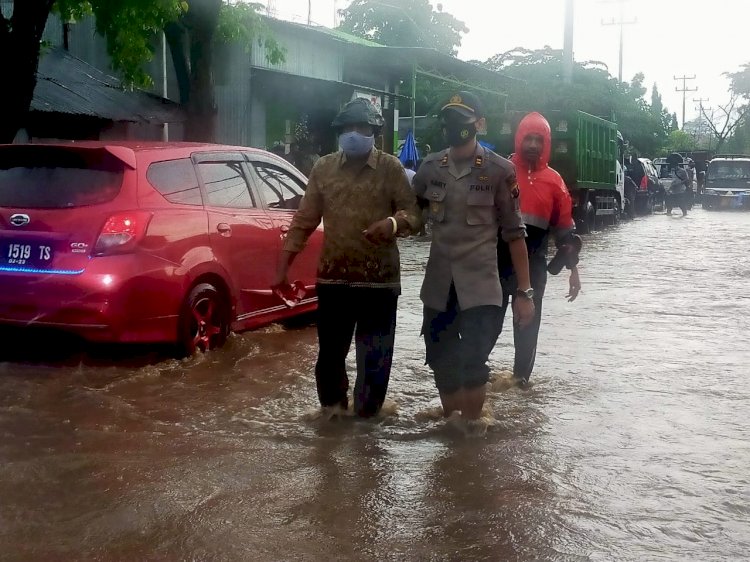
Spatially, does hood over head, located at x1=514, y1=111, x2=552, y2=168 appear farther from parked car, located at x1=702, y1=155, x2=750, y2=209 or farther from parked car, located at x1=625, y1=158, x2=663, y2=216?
parked car, located at x1=702, y1=155, x2=750, y2=209

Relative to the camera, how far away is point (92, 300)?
19.5 feet

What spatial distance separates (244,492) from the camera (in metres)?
4.06

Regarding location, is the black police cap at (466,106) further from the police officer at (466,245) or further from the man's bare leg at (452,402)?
the man's bare leg at (452,402)

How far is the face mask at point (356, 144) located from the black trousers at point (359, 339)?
26.7 inches

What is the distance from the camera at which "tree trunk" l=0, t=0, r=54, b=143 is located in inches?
401

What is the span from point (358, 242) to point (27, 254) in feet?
7.87

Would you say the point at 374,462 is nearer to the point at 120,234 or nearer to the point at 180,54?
the point at 120,234

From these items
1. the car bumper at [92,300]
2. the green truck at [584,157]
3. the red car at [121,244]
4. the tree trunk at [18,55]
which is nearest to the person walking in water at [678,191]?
the green truck at [584,157]

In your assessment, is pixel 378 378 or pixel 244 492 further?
pixel 378 378

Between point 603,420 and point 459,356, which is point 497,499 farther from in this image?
point 603,420

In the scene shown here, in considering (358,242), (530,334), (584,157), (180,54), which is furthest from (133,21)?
(584,157)

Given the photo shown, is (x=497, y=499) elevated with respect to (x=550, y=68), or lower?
lower

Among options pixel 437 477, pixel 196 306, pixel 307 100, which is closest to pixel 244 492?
pixel 437 477

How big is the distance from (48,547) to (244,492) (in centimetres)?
86
